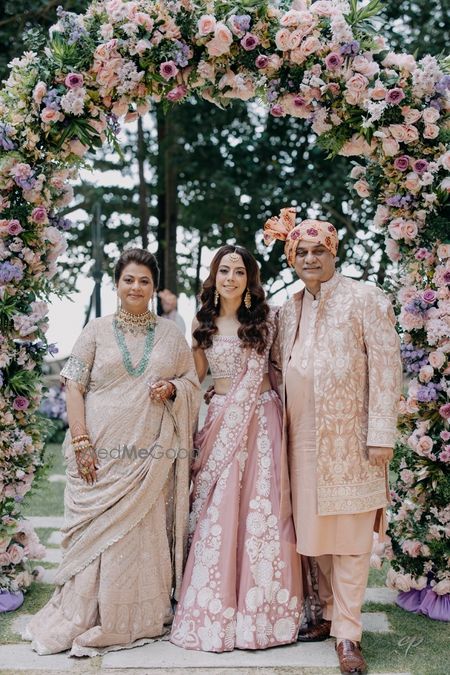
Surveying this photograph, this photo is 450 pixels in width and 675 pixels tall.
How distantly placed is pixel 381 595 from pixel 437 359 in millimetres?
1695

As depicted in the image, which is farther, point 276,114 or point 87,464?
point 276,114

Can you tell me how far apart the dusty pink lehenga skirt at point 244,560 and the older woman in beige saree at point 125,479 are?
156 mm

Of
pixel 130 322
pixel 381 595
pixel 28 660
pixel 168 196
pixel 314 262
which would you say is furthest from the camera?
pixel 168 196

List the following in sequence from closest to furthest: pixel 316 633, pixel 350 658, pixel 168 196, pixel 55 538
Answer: pixel 350 658
pixel 316 633
pixel 55 538
pixel 168 196

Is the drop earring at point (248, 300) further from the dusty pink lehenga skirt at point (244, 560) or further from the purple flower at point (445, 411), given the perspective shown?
the purple flower at point (445, 411)

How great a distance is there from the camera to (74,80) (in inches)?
173

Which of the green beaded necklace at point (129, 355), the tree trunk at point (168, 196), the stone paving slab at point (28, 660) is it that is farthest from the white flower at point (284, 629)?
the tree trunk at point (168, 196)

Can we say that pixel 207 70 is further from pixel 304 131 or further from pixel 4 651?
pixel 304 131

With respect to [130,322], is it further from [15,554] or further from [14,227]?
[15,554]

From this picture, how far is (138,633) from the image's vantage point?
4.06 meters

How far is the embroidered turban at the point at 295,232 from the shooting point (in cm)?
402

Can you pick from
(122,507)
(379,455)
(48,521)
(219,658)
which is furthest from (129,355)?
(48,521)

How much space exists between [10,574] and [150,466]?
4.40 ft

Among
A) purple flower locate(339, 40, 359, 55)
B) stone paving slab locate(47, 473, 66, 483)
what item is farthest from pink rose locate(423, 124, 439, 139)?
stone paving slab locate(47, 473, 66, 483)
